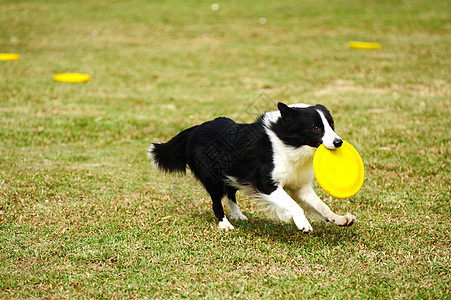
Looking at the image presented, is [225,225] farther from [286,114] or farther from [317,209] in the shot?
[286,114]

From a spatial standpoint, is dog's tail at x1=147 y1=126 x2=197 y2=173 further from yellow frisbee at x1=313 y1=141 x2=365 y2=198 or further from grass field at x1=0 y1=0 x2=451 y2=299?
yellow frisbee at x1=313 y1=141 x2=365 y2=198

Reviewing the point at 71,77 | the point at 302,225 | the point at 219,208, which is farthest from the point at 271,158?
the point at 71,77

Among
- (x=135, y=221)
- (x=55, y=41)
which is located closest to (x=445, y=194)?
(x=135, y=221)

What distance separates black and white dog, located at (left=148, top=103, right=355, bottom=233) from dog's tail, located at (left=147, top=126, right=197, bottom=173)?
0.05 m

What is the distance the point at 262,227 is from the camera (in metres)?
5.47

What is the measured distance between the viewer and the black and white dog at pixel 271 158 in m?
4.76

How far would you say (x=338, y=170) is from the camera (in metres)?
4.94

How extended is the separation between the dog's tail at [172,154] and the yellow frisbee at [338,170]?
1.65m

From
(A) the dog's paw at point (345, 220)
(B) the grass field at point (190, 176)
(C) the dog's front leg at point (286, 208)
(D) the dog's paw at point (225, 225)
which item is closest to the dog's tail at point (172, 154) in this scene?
(B) the grass field at point (190, 176)

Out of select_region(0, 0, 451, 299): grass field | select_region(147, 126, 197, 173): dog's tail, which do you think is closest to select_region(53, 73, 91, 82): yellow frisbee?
select_region(0, 0, 451, 299): grass field

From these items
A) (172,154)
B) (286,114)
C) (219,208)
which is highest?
(286,114)

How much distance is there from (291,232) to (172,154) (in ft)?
5.28

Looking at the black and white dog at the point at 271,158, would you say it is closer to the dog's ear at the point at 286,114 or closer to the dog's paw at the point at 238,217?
the dog's ear at the point at 286,114

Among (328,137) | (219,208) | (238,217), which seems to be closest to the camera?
(328,137)
